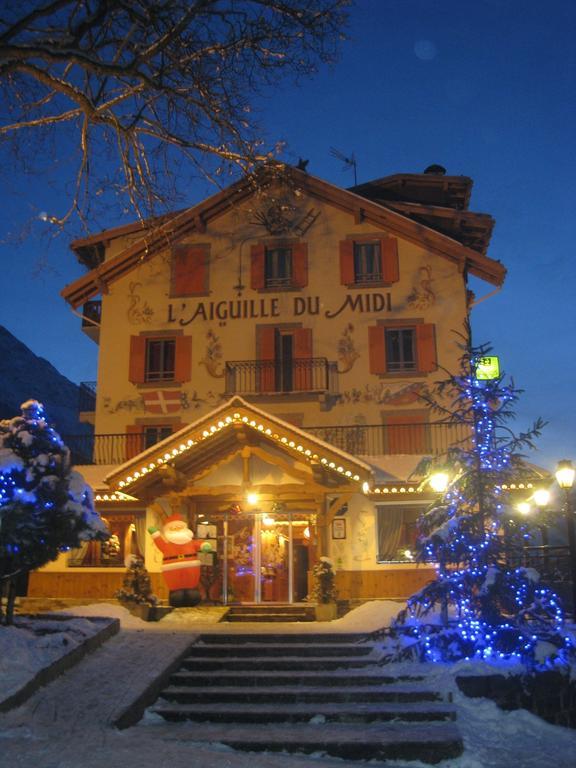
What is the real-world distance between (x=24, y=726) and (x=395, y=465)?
1320 centimetres

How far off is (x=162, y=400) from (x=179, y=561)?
22.3 ft

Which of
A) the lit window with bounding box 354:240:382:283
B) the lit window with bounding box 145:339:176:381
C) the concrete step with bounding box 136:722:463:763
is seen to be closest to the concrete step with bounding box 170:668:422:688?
the concrete step with bounding box 136:722:463:763

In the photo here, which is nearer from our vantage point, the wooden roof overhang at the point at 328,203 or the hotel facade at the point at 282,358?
the hotel facade at the point at 282,358

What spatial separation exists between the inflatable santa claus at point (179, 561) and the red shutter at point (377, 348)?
781 centimetres

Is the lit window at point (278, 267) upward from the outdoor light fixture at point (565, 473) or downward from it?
upward

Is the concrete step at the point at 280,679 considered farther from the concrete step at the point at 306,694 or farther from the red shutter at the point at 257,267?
the red shutter at the point at 257,267

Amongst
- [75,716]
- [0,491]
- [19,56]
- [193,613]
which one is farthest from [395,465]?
[19,56]

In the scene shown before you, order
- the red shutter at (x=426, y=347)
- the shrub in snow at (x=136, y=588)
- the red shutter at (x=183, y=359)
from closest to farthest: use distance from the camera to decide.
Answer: the shrub in snow at (x=136, y=588)
the red shutter at (x=426, y=347)
the red shutter at (x=183, y=359)

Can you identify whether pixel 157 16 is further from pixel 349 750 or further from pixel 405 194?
pixel 405 194

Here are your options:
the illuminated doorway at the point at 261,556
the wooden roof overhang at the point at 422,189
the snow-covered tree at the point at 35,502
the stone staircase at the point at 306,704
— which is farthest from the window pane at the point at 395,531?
the wooden roof overhang at the point at 422,189

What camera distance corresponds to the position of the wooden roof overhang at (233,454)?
17219 millimetres

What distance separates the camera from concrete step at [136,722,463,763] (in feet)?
28.6

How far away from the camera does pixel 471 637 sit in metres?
10.8

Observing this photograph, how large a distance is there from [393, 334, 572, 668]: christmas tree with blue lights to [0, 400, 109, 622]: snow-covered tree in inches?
205
